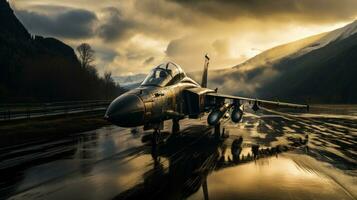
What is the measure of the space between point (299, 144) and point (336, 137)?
196 inches

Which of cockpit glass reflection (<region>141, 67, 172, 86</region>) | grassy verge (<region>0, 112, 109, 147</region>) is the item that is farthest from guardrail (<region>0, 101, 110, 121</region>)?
cockpit glass reflection (<region>141, 67, 172, 86</region>)

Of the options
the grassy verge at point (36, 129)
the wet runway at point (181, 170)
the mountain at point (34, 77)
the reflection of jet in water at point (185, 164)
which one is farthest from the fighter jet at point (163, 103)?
the mountain at point (34, 77)

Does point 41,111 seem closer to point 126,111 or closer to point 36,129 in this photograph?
point 36,129

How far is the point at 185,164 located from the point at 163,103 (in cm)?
413

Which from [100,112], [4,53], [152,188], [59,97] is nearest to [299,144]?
[152,188]

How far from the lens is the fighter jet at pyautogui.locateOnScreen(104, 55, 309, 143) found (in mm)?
13055

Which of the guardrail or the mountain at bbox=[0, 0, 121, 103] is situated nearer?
the guardrail

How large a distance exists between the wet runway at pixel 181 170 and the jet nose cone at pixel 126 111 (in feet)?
5.73

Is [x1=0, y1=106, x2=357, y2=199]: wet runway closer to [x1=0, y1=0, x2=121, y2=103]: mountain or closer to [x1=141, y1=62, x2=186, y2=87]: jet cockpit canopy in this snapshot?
[x1=141, y1=62, x2=186, y2=87]: jet cockpit canopy

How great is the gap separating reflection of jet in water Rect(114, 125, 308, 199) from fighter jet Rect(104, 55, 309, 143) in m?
1.58

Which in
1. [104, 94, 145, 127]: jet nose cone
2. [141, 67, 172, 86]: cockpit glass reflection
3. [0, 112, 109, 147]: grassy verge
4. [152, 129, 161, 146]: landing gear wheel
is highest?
[141, 67, 172, 86]: cockpit glass reflection

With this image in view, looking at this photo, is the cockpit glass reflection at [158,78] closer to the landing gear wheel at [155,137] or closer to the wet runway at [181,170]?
the landing gear wheel at [155,137]

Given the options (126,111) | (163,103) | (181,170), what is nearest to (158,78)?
(163,103)

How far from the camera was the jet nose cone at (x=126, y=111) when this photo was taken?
1269 centimetres
